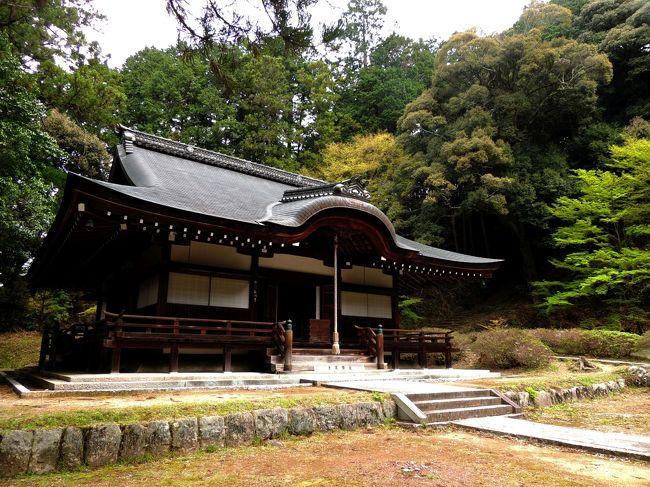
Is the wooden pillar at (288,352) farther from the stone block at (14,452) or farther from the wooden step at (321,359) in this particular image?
the stone block at (14,452)

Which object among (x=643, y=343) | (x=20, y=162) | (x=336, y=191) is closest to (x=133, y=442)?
(x=336, y=191)

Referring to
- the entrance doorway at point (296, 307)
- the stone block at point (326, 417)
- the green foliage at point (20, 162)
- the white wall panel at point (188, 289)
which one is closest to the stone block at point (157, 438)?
the stone block at point (326, 417)

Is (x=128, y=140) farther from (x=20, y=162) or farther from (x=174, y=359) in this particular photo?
(x=174, y=359)

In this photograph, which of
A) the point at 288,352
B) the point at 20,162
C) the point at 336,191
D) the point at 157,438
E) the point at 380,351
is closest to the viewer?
the point at 157,438

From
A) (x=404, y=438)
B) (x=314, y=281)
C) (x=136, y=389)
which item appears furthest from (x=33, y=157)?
(x=404, y=438)

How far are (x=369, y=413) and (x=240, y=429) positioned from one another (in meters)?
1.90

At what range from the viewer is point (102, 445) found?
4.12m

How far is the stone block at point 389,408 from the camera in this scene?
6188 millimetres

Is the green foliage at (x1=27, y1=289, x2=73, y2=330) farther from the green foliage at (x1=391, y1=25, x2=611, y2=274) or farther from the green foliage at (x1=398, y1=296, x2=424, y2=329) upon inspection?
the green foliage at (x1=391, y1=25, x2=611, y2=274)

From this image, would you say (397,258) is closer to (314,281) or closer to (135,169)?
(314,281)

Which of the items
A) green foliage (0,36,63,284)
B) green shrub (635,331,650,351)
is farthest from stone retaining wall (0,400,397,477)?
green shrub (635,331,650,351)

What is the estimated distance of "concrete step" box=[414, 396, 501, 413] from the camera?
6505 mm

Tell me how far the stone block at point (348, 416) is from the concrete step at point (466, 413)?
1.03 m

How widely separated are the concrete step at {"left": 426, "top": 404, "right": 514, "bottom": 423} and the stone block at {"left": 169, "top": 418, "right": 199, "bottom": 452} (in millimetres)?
3130
